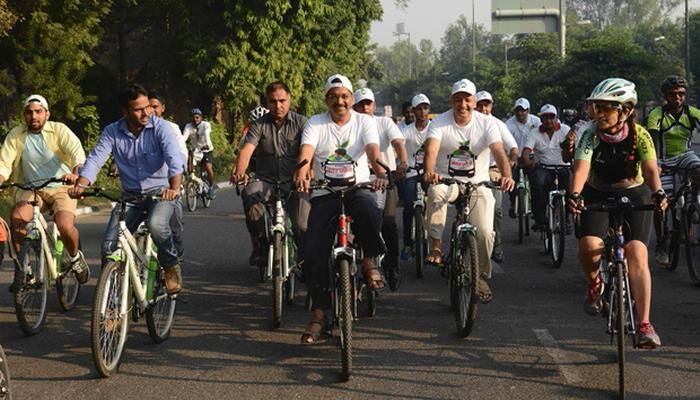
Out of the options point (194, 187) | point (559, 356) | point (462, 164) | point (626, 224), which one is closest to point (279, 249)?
point (462, 164)

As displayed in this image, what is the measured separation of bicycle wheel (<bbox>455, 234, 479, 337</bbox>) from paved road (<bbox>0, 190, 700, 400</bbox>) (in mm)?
130

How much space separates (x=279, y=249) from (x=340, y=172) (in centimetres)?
93

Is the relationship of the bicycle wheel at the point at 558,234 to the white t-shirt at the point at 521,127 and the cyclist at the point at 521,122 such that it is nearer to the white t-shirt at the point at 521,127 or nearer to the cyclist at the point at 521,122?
the white t-shirt at the point at 521,127

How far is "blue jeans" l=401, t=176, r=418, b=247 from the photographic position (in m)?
11.9

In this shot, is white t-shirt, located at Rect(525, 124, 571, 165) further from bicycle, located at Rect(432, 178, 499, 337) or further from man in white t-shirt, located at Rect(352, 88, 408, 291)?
bicycle, located at Rect(432, 178, 499, 337)

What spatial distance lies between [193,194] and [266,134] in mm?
10598

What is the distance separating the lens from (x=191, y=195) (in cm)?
2009

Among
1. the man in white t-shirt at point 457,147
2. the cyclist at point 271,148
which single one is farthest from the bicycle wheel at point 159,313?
the man in white t-shirt at point 457,147

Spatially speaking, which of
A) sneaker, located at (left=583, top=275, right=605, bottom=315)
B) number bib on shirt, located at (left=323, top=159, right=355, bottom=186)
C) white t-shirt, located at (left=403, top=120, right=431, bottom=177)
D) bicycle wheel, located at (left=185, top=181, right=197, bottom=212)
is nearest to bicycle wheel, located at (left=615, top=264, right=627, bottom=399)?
sneaker, located at (left=583, top=275, right=605, bottom=315)

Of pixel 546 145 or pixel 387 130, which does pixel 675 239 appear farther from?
pixel 387 130

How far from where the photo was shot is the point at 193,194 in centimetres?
2020

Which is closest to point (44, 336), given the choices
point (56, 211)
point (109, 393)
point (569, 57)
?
point (56, 211)

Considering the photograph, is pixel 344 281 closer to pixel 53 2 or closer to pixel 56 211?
pixel 56 211

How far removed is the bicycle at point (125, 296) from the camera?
666cm
